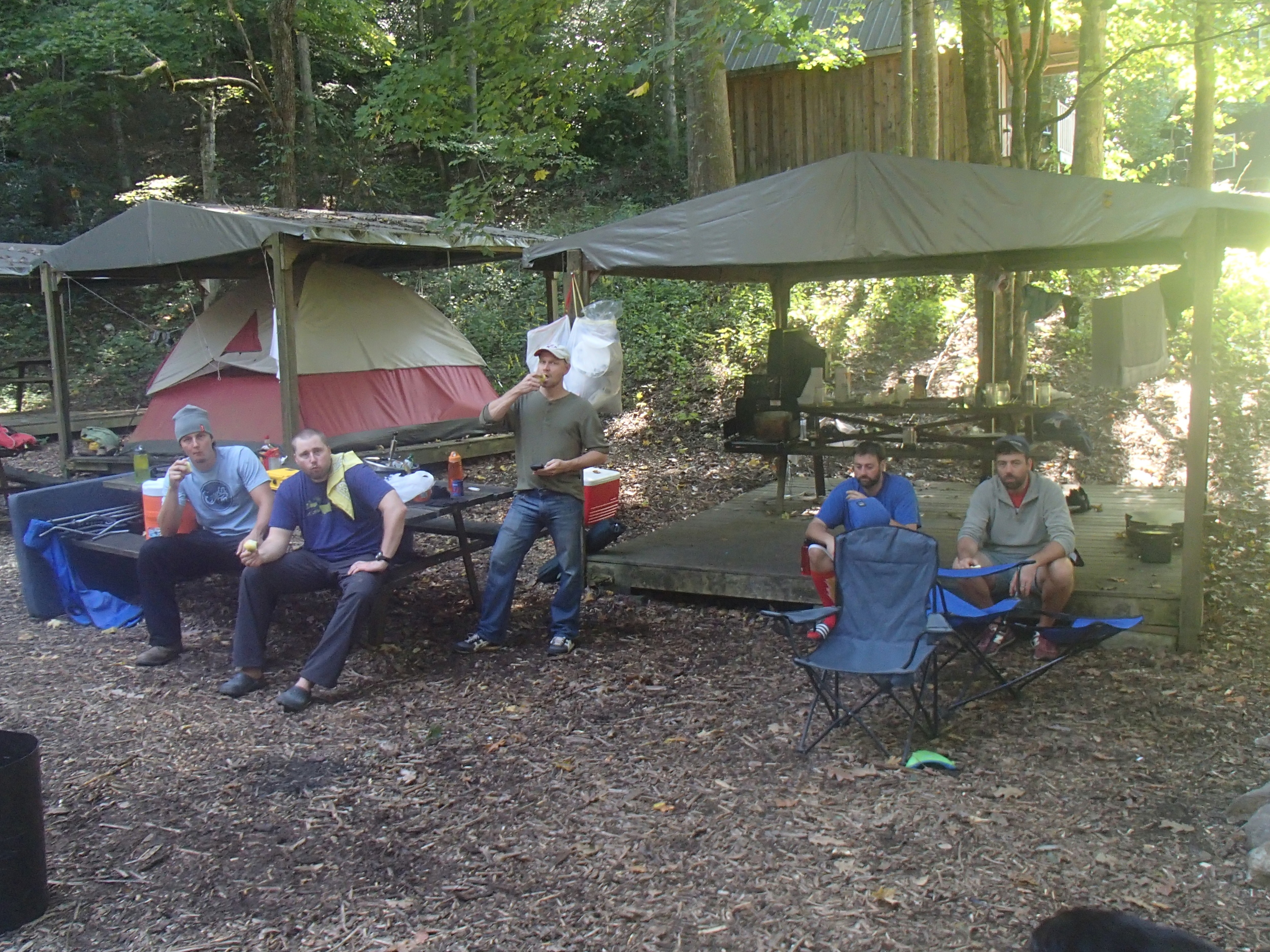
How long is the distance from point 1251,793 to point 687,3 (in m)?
8.23

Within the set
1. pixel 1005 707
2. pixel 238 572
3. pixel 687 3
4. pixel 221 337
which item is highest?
pixel 687 3

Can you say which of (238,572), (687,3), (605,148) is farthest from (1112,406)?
(605,148)

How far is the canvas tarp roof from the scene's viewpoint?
945 cm

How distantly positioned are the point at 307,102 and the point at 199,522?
14146 mm

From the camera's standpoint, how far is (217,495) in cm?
554

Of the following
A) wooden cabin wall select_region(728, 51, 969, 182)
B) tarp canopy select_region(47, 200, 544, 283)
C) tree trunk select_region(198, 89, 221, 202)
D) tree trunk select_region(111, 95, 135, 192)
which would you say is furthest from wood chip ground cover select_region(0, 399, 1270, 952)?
tree trunk select_region(111, 95, 135, 192)

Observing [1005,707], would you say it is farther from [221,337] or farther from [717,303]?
[717,303]

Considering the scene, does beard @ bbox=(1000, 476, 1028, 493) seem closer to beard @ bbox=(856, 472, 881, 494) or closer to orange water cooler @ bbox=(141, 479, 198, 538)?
beard @ bbox=(856, 472, 881, 494)

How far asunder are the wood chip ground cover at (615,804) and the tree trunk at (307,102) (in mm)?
14138

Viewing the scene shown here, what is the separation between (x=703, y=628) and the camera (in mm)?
5629

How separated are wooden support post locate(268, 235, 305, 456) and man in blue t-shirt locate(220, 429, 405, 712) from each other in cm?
317

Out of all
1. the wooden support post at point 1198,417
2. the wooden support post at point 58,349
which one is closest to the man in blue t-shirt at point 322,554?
the wooden support post at point 1198,417

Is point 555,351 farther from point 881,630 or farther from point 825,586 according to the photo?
point 881,630

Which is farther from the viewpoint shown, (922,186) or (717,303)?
(717,303)
